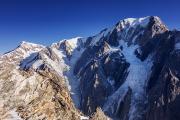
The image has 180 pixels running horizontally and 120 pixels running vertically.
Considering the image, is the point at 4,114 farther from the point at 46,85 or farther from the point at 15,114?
the point at 46,85

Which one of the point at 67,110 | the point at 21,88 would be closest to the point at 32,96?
the point at 21,88

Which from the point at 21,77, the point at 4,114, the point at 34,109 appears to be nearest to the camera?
the point at 4,114

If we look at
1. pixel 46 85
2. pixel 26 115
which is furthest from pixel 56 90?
pixel 26 115

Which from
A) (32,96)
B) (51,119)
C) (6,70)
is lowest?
(51,119)

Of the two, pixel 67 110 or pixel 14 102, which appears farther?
pixel 67 110

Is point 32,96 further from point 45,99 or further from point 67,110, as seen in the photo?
→ point 67,110

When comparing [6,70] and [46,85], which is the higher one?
[6,70]

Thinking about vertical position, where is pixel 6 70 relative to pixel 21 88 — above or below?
above

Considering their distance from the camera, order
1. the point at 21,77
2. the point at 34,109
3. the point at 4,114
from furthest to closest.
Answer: the point at 21,77, the point at 34,109, the point at 4,114

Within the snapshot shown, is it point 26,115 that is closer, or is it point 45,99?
point 26,115
